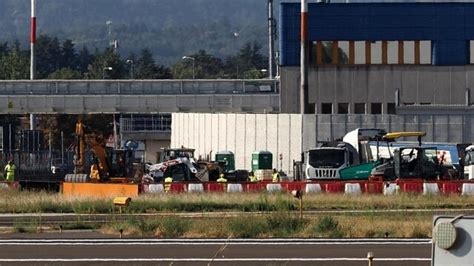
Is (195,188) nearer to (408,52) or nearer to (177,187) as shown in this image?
(177,187)

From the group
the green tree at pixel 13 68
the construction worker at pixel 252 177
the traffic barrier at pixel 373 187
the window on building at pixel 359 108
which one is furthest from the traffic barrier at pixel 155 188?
the green tree at pixel 13 68

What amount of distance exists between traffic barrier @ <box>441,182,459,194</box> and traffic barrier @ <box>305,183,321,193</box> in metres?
4.73

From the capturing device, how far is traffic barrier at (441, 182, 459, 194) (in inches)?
1901

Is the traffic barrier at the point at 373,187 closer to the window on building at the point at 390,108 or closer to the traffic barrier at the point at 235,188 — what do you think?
the traffic barrier at the point at 235,188

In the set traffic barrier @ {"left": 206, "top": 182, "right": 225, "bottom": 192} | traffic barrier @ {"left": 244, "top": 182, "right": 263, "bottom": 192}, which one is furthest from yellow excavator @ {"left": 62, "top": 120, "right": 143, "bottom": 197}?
traffic barrier @ {"left": 244, "top": 182, "right": 263, "bottom": 192}

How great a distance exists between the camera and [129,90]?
3718 inches

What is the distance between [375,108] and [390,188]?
30.9 metres

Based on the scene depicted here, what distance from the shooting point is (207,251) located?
26.5 meters

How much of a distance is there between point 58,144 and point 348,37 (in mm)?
59288

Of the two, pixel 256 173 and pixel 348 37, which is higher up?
pixel 348 37

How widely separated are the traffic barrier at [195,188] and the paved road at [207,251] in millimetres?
20025

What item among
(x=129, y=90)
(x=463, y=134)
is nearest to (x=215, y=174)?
(x=463, y=134)

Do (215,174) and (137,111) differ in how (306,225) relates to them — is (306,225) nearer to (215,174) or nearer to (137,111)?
(215,174)

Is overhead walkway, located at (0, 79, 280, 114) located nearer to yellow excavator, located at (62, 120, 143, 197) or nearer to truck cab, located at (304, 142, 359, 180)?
yellow excavator, located at (62, 120, 143, 197)
